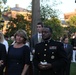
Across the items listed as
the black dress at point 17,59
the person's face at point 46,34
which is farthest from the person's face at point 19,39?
the person's face at point 46,34

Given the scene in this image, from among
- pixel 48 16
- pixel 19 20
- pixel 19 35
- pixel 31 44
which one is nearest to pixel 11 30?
pixel 19 20

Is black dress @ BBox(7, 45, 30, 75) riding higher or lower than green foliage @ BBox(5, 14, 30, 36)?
higher

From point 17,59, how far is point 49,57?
65 centimetres

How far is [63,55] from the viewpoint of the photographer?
16.8 feet

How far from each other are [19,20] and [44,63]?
32.1m

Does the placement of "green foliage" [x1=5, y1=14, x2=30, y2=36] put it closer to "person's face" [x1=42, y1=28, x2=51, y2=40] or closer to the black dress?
the black dress

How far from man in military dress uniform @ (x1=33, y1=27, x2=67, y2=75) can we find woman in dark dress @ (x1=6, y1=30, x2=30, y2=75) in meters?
0.34

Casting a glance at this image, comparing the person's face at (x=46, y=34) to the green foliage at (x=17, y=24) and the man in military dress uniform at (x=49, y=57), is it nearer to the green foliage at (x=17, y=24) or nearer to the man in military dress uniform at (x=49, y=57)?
the man in military dress uniform at (x=49, y=57)

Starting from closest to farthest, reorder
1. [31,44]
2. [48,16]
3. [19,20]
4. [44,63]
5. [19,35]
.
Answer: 1. [44,63]
2. [19,35]
3. [31,44]
4. [48,16]
5. [19,20]

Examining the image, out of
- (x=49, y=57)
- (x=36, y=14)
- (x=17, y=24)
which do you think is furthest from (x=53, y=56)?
(x=17, y=24)

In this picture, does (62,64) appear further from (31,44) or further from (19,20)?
(19,20)

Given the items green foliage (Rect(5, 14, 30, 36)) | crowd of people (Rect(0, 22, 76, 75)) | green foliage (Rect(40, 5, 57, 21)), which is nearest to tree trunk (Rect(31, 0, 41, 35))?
crowd of people (Rect(0, 22, 76, 75))

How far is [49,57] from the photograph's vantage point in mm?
5137

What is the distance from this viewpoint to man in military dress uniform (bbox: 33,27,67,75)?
16.7ft
